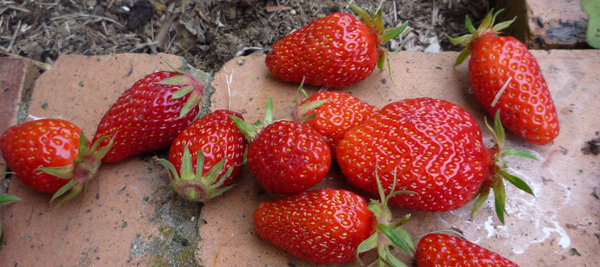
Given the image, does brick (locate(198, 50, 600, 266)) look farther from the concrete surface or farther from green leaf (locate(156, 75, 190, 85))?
green leaf (locate(156, 75, 190, 85))

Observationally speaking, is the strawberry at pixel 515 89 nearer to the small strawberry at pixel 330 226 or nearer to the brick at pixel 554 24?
the brick at pixel 554 24

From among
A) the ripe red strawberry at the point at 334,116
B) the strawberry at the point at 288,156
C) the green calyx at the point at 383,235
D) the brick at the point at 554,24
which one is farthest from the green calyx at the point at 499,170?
the brick at the point at 554,24

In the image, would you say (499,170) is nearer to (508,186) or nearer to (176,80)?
(508,186)

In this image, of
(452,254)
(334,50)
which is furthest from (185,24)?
(452,254)

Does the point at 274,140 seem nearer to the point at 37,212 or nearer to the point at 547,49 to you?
the point at 37,212

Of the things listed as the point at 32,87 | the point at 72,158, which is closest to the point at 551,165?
the point at 72,158

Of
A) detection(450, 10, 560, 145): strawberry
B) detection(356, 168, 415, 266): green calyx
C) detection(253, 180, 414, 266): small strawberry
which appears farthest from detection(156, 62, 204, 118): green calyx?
detection(450, 10, 560, 145): strawberry
